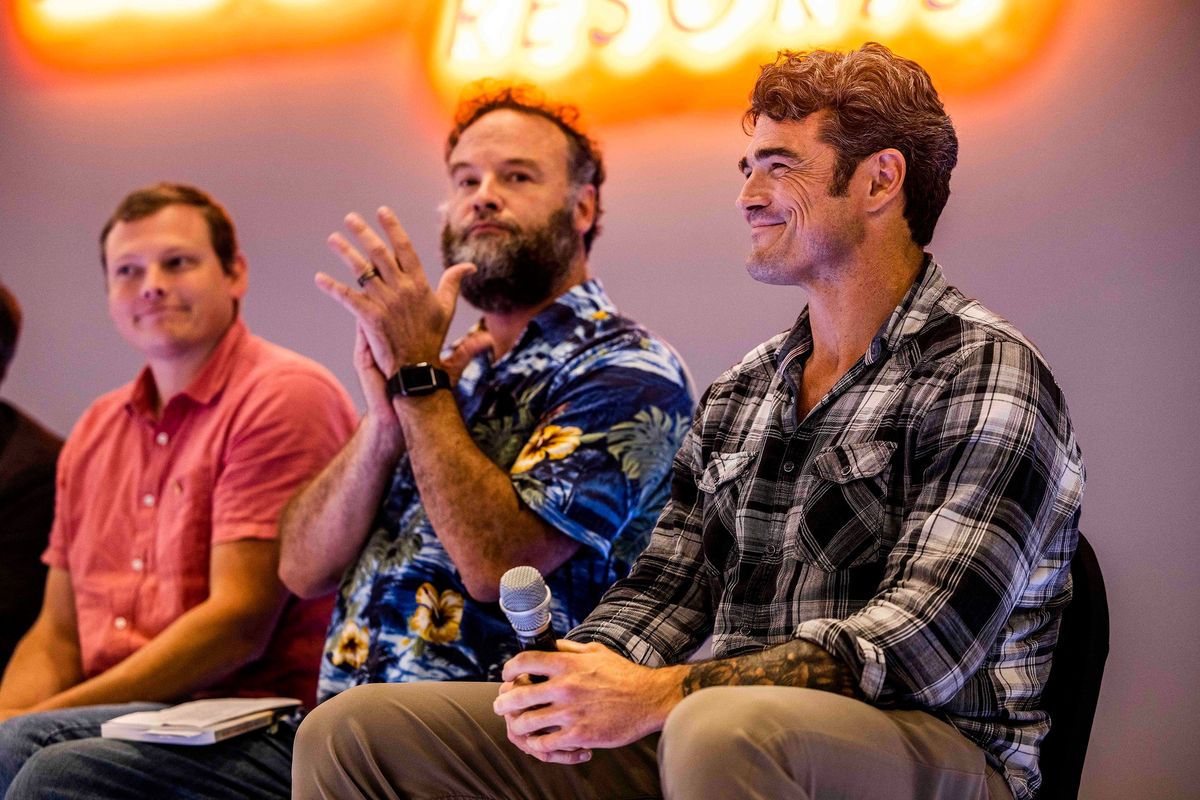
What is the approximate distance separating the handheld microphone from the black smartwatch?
2.55 feet

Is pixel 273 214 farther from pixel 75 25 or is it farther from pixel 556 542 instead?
pixel 556 542

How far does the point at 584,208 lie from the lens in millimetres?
2621

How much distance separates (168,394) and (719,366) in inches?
50.8

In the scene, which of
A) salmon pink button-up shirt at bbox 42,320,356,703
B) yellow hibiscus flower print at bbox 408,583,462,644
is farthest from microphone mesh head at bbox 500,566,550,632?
salmon pink button-up shirt at bbox 42,320,356,703

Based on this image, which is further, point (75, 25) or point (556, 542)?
point (75, 25)

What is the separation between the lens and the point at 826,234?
1.72 m

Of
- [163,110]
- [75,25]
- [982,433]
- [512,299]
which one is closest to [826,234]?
[982,433]

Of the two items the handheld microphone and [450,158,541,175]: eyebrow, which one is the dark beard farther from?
the handheld microphone

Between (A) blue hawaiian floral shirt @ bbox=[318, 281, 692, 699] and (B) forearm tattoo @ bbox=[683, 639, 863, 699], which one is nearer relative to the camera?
(B) forearm tattoo @ bbox=[683, 639, 863, 699]

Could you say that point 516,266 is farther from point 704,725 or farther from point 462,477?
point 704,725

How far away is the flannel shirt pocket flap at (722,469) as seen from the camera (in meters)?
1.73

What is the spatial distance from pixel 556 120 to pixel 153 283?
1.04 m

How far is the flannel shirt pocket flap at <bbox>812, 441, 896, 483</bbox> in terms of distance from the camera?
153 centimetres

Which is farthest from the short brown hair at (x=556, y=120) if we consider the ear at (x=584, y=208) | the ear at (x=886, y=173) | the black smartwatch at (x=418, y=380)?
the ear at (x=886, y=173)
